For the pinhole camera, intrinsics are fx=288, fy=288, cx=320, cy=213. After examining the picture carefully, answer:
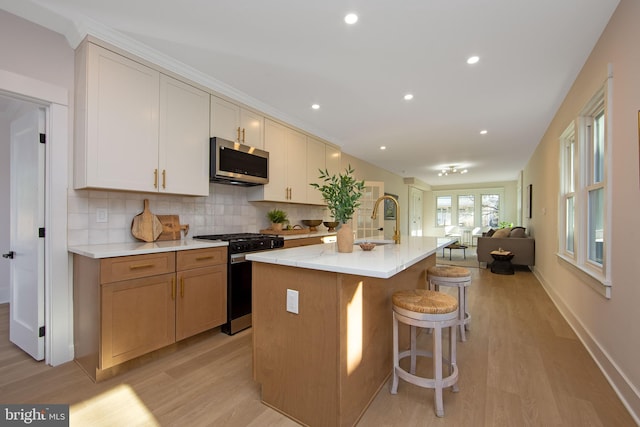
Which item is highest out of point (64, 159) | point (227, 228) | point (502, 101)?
point (502, 101)

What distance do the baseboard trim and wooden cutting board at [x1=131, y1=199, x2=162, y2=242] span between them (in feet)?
11.4

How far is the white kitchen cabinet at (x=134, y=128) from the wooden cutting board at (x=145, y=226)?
0.30m

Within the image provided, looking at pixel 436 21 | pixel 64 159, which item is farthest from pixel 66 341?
pixel 436 21

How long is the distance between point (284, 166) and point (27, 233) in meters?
2.54

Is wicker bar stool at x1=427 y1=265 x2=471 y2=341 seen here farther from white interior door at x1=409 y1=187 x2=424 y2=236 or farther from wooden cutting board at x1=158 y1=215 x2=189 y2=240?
white interior door at x1=409 y1=187 x2=424 y2=236

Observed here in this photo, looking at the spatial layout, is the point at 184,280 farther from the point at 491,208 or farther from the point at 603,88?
the point at 491,208

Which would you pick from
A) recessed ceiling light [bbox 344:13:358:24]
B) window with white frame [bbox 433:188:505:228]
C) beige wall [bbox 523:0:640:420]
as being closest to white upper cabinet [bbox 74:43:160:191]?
recessed ceiling light [bbox 344:13:358:24]

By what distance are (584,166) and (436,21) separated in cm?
200

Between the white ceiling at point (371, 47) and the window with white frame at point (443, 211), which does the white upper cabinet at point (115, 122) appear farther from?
the window with white frame at point (443, 211)

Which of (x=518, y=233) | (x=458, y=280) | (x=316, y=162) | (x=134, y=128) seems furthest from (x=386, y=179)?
(x=134, y=128)

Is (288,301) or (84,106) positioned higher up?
(84,106)

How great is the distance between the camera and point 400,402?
5.61 feet

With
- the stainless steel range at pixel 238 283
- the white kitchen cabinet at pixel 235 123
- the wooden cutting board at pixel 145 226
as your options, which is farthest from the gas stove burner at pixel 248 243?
the white kitchen cabinet at pixel 235 123

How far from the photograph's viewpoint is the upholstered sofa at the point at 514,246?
5609mm
